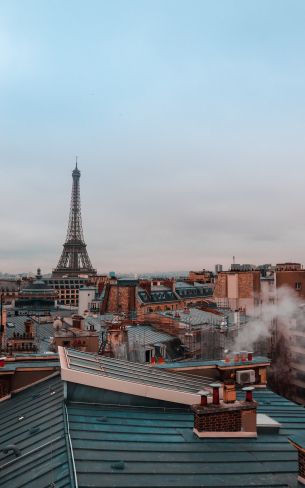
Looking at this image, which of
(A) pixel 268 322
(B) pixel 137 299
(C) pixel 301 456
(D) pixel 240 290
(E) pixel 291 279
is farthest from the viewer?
(B) pixel 137 299

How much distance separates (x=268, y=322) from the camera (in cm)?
4075

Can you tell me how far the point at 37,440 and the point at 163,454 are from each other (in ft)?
7.99

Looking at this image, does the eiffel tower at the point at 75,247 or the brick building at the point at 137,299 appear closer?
the brick building at the point at 137,299

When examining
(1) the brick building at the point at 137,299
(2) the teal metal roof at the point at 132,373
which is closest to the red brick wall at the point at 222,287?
(1) the brick building at the point at 137,299

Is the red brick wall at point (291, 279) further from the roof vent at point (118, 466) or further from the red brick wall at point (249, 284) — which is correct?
the roof vent at point (118, 466)

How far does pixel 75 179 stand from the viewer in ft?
577

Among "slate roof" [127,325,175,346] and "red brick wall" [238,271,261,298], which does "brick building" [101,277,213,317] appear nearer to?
"red brick wall" [238,271,261,298]

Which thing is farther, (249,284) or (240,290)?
(240,290)

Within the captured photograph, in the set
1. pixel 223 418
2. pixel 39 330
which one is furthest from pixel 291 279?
pixel 223 418

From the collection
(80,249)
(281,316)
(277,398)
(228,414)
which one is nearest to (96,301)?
(281,316)

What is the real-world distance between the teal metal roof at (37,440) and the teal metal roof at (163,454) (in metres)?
0.26

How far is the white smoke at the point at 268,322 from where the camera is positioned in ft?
120

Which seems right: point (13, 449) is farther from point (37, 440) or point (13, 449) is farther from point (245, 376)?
point (245, 376)

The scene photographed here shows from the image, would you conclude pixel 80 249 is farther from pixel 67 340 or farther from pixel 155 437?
pixel 155 437
